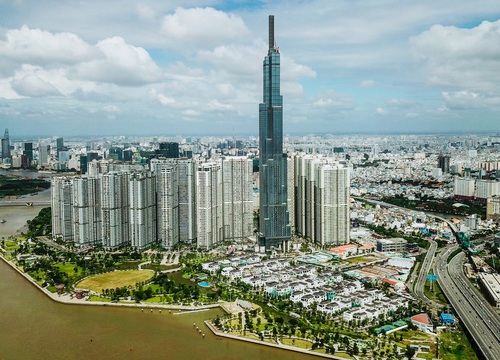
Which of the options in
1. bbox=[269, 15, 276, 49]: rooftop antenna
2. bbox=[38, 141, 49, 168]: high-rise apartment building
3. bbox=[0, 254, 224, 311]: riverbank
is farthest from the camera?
bbox=[38, 141, 49, 168]: high-rise apartment building

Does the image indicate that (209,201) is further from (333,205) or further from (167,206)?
(333,205)

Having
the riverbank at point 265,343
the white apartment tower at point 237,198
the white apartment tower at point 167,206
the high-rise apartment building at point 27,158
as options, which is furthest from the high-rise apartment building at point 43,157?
the riverbank at point 265,343

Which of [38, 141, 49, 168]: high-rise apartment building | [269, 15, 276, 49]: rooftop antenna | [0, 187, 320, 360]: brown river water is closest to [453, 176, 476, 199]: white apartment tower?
[269, 15, 276, 49]: rooftop antenna

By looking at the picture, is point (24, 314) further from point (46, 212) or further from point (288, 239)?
point (46, 212)

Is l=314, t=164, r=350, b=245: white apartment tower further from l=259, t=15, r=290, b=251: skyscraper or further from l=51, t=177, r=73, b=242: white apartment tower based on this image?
l=51, t=177, r=73, b=242: white apartment tower

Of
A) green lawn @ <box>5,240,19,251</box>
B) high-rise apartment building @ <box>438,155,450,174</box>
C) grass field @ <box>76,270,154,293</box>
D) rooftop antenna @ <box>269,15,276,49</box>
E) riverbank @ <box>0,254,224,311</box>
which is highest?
rooftop antenna @ <box>269,15,276,49</box>

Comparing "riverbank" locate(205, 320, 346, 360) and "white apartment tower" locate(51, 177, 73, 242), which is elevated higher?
"white apartment tower" locate(51, 177, 73, 242)
